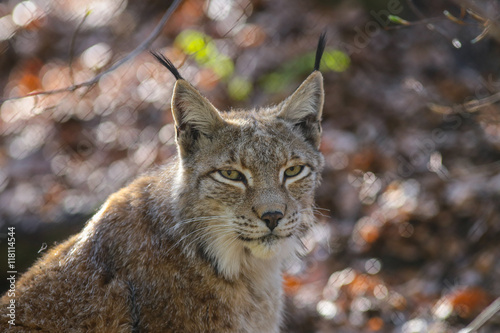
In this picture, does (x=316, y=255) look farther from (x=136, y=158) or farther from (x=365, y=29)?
(x=365, y=29)

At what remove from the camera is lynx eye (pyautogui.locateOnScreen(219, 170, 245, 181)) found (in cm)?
392

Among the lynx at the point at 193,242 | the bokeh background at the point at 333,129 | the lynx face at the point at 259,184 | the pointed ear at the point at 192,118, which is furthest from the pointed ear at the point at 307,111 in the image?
the bokeh background at the point at 333,129

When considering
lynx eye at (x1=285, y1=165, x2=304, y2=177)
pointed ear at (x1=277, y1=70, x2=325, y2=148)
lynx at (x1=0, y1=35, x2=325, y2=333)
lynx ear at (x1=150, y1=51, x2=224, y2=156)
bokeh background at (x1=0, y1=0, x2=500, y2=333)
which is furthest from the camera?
bokeh background at (x1=0, y1=0, x2=500, y2=333)

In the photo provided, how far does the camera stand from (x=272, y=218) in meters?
3.66

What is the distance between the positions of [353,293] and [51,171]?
4.93m

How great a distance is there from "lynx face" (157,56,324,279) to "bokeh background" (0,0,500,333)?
1.34m

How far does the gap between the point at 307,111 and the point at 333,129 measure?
139 inches

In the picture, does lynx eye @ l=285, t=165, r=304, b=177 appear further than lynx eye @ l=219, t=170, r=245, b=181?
Yes

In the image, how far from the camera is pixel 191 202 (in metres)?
3.89

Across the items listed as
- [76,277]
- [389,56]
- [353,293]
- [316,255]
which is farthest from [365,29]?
[76,277]

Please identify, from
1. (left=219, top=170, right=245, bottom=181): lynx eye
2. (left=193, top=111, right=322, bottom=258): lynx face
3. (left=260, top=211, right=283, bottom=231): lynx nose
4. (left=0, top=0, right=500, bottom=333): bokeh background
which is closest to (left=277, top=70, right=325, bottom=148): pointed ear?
(left=193, top=111, right=322, bottom=258): lynx face

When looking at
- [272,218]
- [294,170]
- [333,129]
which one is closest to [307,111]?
[294,170]

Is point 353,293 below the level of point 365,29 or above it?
below

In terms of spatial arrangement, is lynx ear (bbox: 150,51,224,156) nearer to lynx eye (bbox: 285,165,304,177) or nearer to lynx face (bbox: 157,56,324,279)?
lynx face (bbox: 157,56,324,279)
